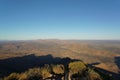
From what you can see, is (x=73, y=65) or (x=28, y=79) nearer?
(x=28, y=79)

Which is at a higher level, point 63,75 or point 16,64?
point 63,75

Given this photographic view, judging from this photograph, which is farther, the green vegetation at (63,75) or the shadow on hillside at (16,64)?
the shadow on hillside at (16,64)

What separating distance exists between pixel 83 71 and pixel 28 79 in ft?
53.1

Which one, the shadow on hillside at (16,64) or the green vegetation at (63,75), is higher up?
the green vegetation at (63,75)

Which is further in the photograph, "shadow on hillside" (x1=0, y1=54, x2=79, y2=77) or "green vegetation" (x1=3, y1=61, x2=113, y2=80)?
"shadow on hillside" (x1=0, y1=54, x2=79, y2=77)

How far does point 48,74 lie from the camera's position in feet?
180

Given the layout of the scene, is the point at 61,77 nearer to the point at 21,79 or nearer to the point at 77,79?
the point at 77,79

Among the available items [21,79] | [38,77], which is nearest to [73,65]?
[38,77]

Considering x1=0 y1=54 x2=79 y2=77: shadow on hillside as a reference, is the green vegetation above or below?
above

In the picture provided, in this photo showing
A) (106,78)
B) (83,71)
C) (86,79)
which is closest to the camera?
(86,79)

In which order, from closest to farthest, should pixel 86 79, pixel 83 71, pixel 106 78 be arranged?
1. pixel 86 79
2. pixel 83 71
3. pixel 106 78

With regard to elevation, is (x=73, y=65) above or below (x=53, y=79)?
above

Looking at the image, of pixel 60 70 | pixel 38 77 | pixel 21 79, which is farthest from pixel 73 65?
pixel 21 79

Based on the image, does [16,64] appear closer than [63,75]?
No
